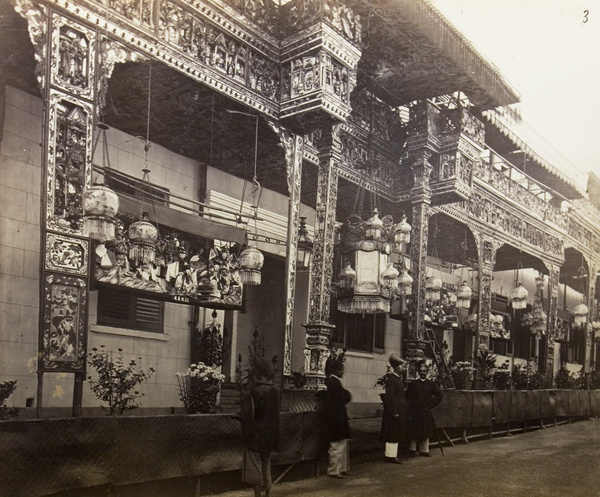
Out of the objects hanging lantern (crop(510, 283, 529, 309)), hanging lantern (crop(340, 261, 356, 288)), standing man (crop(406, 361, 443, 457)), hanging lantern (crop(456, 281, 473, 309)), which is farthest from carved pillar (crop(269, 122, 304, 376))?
hanging lantern (crop(510, 283, 529, 309))

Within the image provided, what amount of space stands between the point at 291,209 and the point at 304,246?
8.57 feet

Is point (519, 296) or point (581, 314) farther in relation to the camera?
point (581, 314)

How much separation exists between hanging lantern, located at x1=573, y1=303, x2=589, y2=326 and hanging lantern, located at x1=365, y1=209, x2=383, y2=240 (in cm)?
1168

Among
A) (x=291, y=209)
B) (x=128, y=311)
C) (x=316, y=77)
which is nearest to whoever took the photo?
(x=316, y=77)

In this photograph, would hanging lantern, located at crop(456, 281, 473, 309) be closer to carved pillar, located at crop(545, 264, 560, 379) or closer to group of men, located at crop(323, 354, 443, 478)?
carved pillar, located at crop(545, 264, 560, 379)

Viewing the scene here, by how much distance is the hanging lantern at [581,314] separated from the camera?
20.7m

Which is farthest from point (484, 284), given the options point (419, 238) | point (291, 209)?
point (291, 209)

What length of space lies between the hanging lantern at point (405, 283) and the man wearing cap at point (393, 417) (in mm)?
3642

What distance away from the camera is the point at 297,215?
410 inches

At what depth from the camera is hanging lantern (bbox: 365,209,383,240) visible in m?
11.7

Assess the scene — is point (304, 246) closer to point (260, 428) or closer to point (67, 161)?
point (260, 428)

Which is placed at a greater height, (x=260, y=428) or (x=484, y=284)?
(x=484, y=284)

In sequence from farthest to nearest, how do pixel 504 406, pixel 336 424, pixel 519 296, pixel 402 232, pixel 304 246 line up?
pixel 519 296 → pixel 504 406 → pixel 402 232 → pixel 304 246 → pixel 336 424

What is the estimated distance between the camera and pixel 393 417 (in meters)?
10.0
